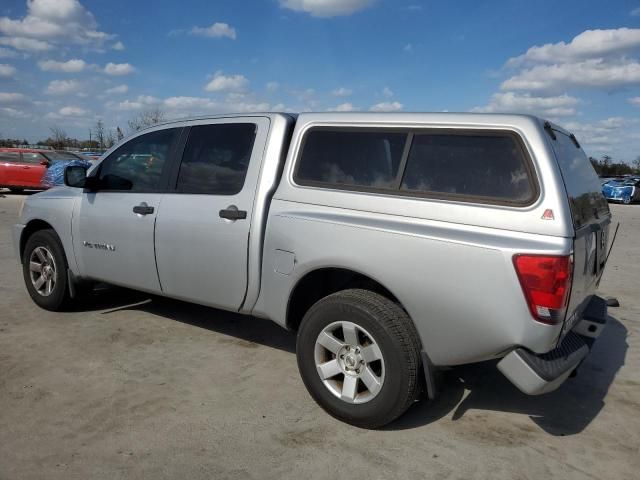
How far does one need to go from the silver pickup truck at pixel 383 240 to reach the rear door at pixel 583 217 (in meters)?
0.02

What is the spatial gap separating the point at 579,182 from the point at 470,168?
0.79 metres

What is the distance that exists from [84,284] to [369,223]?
10.5 feet

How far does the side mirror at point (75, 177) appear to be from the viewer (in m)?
4.85

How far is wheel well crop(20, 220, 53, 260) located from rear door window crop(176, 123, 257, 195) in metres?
1.94

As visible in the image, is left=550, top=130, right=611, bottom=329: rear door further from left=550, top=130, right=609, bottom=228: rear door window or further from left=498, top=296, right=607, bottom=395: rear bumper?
left=498, top=296, right=607, bottom=395: rear bumper

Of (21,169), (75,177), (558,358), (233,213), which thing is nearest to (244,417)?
(233,213)

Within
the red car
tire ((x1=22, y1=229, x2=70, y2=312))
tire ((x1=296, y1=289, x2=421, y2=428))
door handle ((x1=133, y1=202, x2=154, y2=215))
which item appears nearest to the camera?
tire ((x1=296, y1=289, x2=421, y2=428))

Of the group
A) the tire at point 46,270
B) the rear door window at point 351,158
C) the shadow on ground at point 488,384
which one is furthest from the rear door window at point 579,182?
the tire at point 46,270

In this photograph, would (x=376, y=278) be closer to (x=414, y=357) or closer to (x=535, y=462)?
(x=414, y=357)

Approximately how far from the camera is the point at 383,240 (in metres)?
3.09

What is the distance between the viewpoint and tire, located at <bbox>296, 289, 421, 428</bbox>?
3049mm

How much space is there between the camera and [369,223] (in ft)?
10.4

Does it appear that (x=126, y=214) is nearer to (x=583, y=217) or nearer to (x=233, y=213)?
(x=233, y=213)

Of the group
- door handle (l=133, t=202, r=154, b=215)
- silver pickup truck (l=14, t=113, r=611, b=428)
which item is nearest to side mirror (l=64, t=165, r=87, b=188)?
silver pickup truck (l=14, t=113, r=611, b=428)
